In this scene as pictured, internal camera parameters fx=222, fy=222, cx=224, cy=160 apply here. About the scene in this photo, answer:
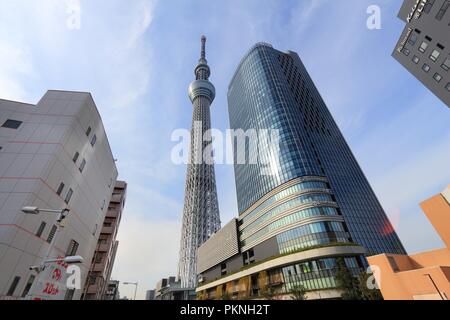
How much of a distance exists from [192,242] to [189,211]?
634 inches

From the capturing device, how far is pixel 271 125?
71.6 meters

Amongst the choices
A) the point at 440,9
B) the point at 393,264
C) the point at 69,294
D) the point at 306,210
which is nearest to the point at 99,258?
the point at 69,294

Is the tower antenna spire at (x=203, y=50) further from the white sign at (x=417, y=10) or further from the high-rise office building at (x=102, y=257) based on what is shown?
the white sign at (x=417, y=10)

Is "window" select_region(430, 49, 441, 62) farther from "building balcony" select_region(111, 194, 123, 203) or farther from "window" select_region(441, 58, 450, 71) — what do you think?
"building balcony" select_region(111, 194, 123, 203)

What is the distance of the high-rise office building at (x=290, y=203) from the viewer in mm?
47438

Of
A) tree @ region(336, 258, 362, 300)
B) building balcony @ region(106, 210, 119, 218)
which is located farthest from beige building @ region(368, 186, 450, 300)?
building balcony @ region(106, 210, 119, 218)

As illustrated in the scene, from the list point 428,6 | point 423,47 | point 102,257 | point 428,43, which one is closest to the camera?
point 428,6

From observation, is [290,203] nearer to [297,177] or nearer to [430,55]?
[297,177]

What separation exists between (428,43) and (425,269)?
4185cm

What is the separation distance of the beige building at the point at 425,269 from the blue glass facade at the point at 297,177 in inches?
1008

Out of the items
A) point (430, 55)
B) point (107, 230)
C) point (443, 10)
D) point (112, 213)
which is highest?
point (443, 10)

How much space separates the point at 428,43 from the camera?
3972 cm
